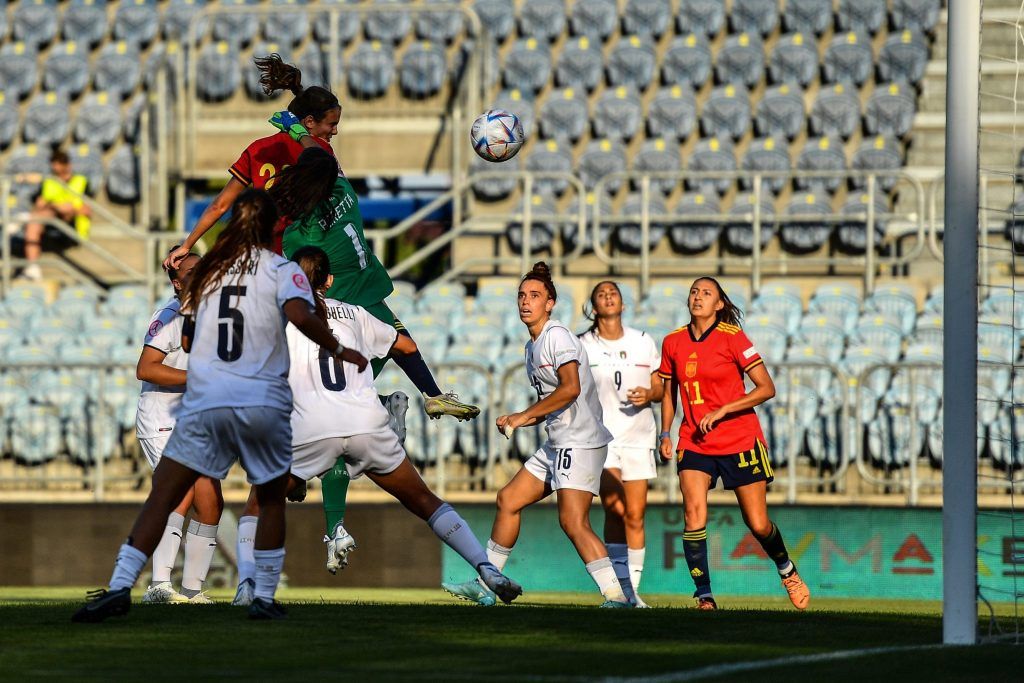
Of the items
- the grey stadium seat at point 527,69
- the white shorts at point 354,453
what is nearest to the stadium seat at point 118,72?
the grey stadium seat at point 527,69

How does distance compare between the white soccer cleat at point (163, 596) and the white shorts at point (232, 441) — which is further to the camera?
the white soccer cleat at point (163, 596)

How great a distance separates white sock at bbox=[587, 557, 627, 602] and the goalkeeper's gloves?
3028mm

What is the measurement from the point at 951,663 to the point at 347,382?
334cm

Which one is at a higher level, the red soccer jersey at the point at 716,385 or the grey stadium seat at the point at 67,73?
the grey stadium seat at the point at 67,73

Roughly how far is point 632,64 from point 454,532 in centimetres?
1475

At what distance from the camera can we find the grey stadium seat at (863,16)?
22.4 metres

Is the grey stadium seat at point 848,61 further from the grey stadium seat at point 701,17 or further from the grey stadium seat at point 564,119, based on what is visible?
the grey stadium seat at point 564,119

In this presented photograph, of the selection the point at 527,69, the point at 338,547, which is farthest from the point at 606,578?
the point at 527,69

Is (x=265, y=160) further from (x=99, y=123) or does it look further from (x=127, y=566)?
(x=99, y=123)

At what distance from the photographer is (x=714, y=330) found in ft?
34.6

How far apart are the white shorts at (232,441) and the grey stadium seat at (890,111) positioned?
1520 centimetres

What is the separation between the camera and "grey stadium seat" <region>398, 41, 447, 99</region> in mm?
22344

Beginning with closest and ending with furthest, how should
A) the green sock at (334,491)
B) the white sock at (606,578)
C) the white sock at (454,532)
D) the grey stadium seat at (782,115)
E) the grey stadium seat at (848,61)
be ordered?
the white sock at (454,532) < the green sock at (334,491) < the white sock at (606,578) < the grey stadium seat at (782,115) < the grey stadium seat at (848,61)

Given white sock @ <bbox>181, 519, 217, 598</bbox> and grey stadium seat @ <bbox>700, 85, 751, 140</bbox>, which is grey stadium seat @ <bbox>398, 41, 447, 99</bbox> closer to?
grey stadium seat @ <bbox>700, 85, 751, 140</bbox>
